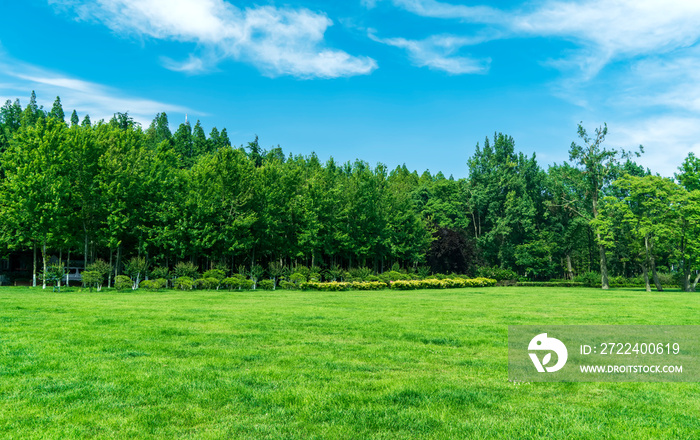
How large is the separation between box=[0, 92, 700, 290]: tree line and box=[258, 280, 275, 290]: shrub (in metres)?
3.64

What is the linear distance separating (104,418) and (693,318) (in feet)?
55.2

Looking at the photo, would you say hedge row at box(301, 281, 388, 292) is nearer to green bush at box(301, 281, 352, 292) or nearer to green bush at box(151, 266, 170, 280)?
green bush at box(301, 281, 352, 292)

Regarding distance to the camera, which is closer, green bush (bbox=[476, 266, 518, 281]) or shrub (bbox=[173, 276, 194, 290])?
shrub (bbox=[173, 276, 194, 290])

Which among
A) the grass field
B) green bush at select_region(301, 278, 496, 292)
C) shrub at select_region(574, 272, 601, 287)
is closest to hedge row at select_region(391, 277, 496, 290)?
green bush at select_region(301, 278, 496, 292)

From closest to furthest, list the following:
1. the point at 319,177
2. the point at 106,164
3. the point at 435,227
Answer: the point at 106,164 < the point at 319,177 < the point at 435,227

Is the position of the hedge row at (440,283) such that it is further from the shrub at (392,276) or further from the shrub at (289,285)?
the shrub at (289,285)

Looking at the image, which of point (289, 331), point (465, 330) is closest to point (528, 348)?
point (465, 330)

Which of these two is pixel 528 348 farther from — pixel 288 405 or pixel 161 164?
pixel 161 164

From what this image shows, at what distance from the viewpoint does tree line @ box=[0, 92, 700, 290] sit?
32.6 meters

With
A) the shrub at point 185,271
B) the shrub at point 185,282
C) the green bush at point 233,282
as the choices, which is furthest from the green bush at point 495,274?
the shrub at point 185,282

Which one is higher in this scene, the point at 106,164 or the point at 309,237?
the point at 106,164

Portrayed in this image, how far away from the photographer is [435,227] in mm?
52219

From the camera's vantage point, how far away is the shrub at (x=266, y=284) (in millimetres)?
33325

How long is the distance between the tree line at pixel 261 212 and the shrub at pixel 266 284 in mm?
3638
